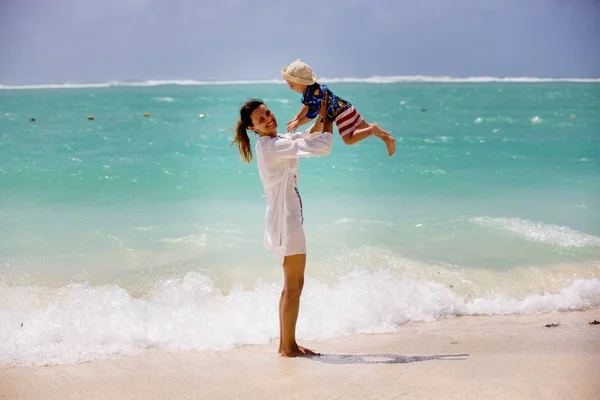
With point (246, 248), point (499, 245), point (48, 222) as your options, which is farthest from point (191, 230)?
point (499, 245)

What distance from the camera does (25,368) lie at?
157 inches

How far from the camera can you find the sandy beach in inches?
132

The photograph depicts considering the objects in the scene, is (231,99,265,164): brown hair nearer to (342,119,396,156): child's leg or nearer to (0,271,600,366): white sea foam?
(342,119,396,156): child's leg

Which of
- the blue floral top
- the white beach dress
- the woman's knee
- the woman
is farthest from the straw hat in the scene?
the woman's knee

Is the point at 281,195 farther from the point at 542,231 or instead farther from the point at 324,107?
the point at 542,231

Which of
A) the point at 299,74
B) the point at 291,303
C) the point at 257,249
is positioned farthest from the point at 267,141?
the point at 257,249

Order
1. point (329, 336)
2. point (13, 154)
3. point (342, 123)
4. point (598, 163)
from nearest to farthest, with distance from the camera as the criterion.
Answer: point (342, 123) < point (329, 336) < point (598, 163) < point (13, 154)

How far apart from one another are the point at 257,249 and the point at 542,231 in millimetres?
3254

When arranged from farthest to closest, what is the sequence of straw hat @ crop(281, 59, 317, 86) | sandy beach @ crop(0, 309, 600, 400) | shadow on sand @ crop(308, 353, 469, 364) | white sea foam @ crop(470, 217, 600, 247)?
white sea foam @ crop(470, 217, 600, 247) → shadow on sand @ crop(308, 353, 469, 364) → straw hat @ crop(281, 59, 317, 86) → sandy beach @ crop(0, 309, 600, 400)

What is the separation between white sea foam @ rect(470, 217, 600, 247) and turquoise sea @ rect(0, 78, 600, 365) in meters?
0.03

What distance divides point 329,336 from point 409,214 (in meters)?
4.34

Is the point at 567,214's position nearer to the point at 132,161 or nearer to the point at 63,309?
the point at 63,309

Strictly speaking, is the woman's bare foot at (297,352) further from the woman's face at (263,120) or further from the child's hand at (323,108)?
the child's hand at (323,108)

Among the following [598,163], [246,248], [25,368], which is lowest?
[25,368]
